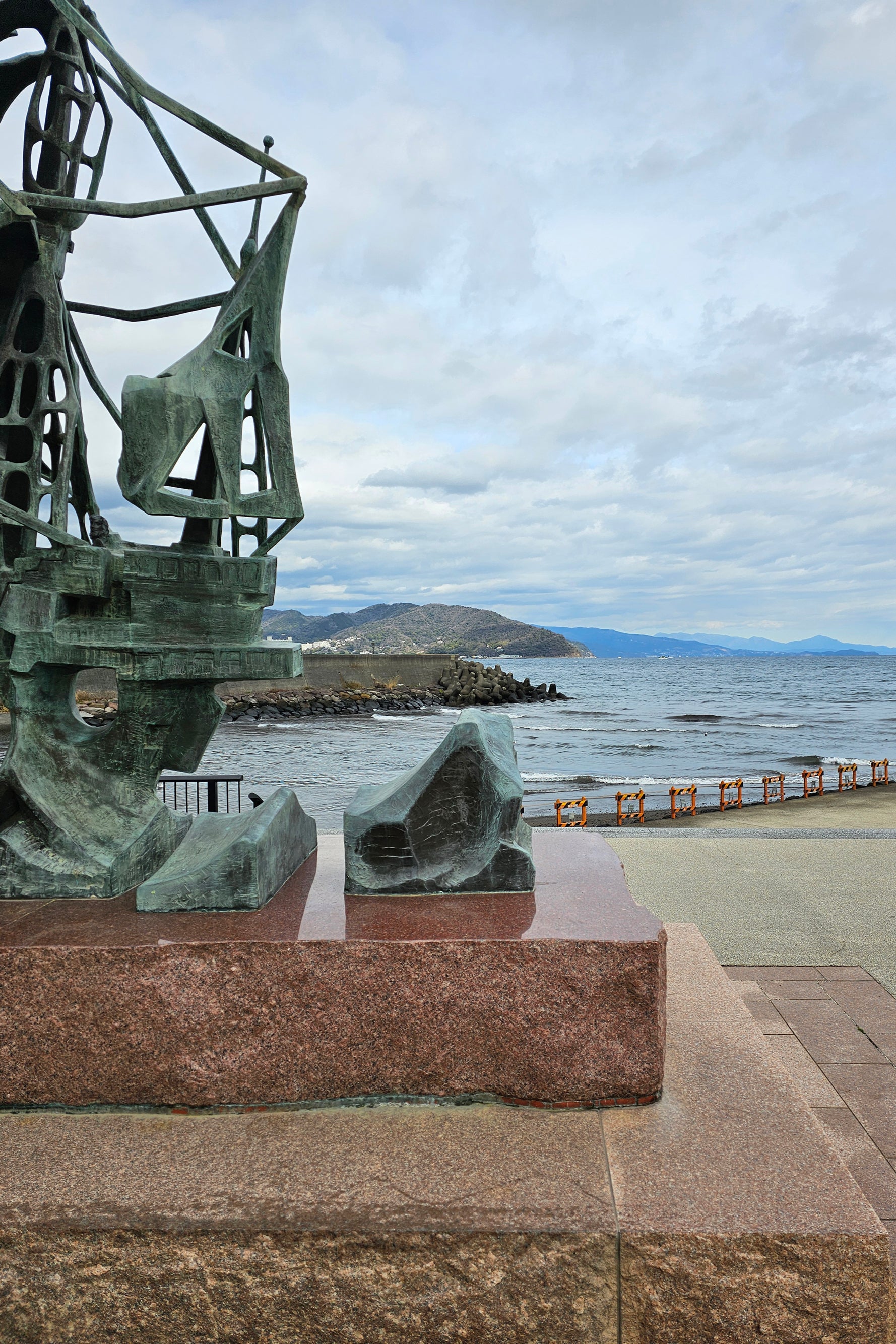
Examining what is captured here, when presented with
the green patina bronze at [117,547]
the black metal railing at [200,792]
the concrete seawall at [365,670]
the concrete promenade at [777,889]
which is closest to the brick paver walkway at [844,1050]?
the concrete promenade at [777,889]

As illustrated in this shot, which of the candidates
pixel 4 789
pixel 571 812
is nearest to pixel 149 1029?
pixel 4 789

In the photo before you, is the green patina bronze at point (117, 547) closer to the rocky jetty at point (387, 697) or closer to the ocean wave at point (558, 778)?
the ocean wave at point (558, 778)

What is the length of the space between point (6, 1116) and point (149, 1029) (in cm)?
65

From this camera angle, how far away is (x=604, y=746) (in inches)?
1014

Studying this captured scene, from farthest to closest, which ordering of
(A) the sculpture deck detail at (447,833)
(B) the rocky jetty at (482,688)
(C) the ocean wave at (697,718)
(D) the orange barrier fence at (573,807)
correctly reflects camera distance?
(B) the rocky jetty at (482,688) → (C) the ocean wave at (697,718) → (D) the orange barrier fence at (573,807) → (A) the sculpture deck detail at (447,833)

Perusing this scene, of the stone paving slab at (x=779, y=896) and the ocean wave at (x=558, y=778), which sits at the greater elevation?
the stone paving slab at (x=779, y=896)

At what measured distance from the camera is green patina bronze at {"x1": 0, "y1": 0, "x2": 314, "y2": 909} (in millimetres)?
3898

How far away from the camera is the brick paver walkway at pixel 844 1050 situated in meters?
3.49

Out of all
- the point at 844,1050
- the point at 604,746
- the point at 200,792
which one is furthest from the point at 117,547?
the point at 604,746

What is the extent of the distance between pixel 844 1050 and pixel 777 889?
9.83 ft

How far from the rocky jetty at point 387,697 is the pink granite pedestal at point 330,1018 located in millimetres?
22941

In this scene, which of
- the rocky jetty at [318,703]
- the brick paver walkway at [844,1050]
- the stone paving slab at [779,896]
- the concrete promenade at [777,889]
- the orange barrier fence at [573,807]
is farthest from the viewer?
the rocky jetty at [318,703]

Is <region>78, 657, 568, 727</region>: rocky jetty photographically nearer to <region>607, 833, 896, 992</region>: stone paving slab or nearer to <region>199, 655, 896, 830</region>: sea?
<region>199, 655, 896, 830</region>: sea

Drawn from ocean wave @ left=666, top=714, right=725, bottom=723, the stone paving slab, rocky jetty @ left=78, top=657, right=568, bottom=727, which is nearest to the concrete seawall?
rocky jetty @ left=78, top=657, right=568, bottom=727
